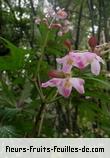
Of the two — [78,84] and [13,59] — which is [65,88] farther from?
[13,59]

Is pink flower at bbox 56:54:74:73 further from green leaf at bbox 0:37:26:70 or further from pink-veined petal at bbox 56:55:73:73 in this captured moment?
green leaf at bbox 0:37:26:70

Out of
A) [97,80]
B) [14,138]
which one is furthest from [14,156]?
[97,80]

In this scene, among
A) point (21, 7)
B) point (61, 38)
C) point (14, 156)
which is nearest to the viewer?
point (14, 156)

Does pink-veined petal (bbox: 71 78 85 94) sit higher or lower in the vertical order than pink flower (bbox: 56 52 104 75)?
lower

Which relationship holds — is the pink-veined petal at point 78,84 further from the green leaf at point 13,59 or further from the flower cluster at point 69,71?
the green leaf at point 13,59

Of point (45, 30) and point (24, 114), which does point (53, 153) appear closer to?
point (24, 114)

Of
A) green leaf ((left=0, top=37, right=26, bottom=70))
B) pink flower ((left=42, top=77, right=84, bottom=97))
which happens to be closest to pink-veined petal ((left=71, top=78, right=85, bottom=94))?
pink flower ((left=42, top=77, right=84, bottom=97))

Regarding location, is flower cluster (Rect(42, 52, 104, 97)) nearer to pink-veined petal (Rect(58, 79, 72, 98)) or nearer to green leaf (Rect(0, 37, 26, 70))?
pink-veined petal (Rect(58, 79, 72, 98))
